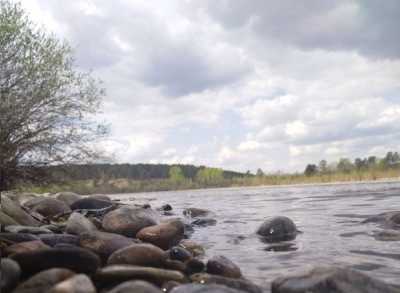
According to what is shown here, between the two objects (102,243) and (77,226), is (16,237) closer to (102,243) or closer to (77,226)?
(102,243)

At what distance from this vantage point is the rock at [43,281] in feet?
15.3

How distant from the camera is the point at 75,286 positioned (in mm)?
4492

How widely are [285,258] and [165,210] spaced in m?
16.8

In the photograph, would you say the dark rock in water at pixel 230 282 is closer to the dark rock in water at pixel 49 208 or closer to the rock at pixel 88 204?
the dark rock in water at pixel 49 208

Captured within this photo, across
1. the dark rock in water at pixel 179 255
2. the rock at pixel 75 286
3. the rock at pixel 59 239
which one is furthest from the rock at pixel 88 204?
the rock at pixel 75 286

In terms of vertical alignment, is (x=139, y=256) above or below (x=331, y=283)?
above

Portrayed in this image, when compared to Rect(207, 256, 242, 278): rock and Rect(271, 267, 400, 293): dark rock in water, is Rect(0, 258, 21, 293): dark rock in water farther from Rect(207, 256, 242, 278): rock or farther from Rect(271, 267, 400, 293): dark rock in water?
Rect(271, 267, 400, 293): dark rock in water

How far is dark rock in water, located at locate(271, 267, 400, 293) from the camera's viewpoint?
206 inches

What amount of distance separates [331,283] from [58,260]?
3.10 meters

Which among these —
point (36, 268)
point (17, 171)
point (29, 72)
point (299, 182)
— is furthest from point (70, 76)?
point (299, 182)

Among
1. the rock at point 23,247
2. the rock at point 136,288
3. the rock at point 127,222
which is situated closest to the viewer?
the rock at point 136,288

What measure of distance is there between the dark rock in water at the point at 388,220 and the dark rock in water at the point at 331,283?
7.01 meters

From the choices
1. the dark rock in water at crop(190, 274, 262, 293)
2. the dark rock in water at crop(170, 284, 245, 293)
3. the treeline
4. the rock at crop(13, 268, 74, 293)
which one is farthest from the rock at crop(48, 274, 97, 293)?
the treeline

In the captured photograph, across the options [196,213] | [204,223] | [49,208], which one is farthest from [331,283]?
[196,213]
